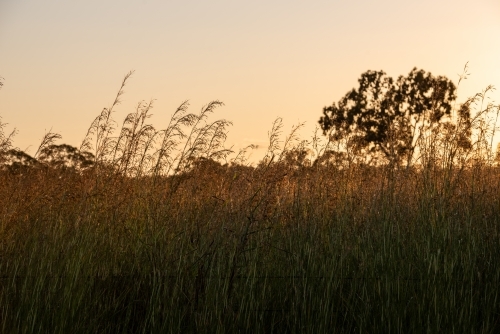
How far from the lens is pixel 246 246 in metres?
5.23

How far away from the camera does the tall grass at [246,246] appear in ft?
14.7

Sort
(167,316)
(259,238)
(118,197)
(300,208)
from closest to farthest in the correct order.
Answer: (167,316) < (259,238) < (300,208) < (118,197)

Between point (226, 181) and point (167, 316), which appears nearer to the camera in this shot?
point (167, 316)

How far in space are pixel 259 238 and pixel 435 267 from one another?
133cm

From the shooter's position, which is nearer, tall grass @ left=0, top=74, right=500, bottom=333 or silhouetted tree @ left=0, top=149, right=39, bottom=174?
tall grass @ left=0, top=74, right=500, bottom=333

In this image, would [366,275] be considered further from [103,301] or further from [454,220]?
[103,301]

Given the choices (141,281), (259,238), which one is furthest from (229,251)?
(141,281)

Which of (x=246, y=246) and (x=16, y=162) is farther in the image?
(x=16, y=162)

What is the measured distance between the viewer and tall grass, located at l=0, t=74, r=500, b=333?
14.7 ft

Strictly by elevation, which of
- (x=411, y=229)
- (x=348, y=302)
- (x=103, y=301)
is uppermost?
(x=411, y=229)

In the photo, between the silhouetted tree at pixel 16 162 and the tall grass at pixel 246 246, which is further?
the silhouetted tree at pixel 16 162

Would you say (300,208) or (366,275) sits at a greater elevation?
(300,208)

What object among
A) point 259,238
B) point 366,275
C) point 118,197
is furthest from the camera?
point 118,197

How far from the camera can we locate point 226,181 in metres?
6.13
